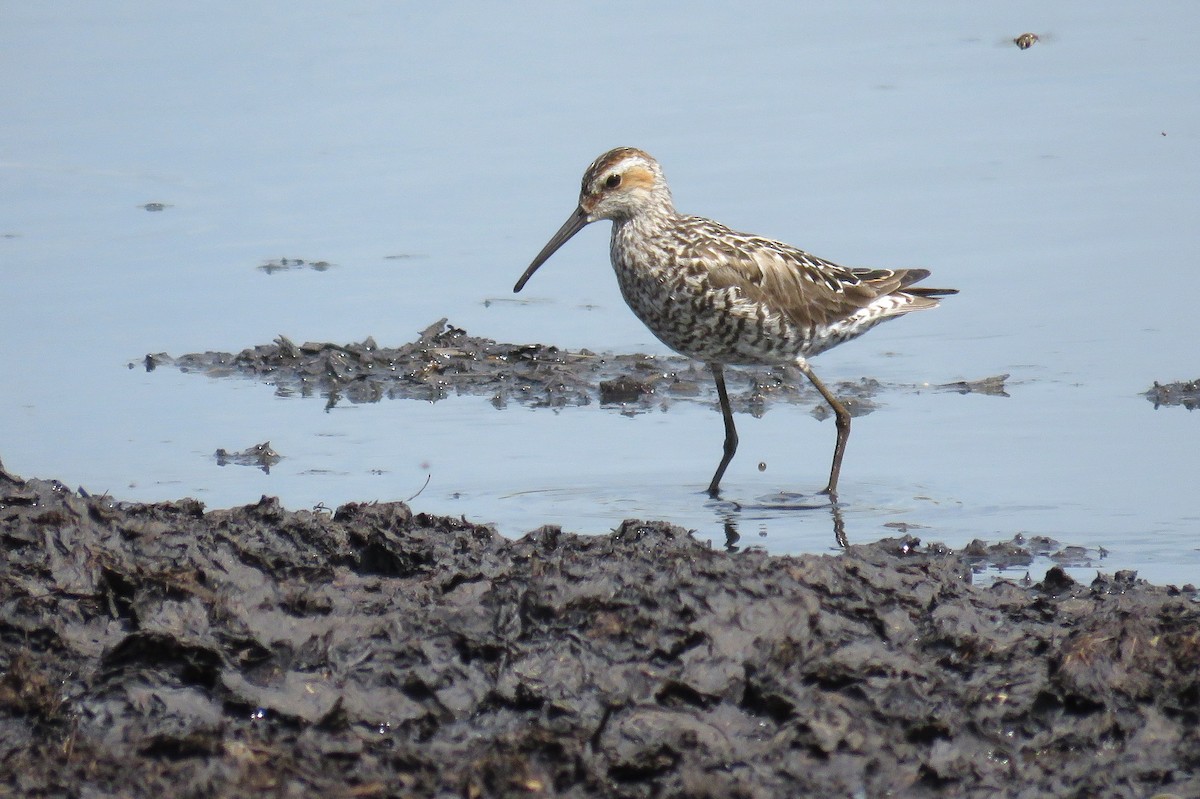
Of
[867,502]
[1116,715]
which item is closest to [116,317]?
[867,502]

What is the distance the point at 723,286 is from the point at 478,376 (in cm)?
166

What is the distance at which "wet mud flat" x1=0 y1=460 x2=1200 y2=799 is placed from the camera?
485 centimetres

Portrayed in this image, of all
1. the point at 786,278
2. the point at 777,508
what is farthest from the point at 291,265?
the point at 777,508

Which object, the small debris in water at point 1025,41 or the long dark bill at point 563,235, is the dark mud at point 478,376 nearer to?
the long dark bill at point 563,235

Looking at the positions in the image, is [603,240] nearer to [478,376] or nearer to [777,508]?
[478,376]

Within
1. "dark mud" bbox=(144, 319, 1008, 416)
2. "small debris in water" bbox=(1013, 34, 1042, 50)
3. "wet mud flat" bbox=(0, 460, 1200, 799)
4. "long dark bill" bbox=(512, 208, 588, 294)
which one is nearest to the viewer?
"wet mud flat" bbox=(0, 460, 1200, 799)

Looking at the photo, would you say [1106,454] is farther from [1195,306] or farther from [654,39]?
[654,39]

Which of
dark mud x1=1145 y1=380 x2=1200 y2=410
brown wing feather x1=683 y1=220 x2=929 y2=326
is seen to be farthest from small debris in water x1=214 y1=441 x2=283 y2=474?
dark mud x1=1145 y1=380 x2=1200 y2=410

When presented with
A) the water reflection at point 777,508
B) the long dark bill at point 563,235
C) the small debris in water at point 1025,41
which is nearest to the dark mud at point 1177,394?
the water reflection at point 777,508

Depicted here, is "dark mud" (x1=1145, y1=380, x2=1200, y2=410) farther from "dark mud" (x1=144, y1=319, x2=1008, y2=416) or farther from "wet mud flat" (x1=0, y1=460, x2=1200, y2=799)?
"wet mud flat" (x1=0, y1=460, x2=1200, y2=799)

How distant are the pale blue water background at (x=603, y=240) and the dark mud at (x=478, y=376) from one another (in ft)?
0.42

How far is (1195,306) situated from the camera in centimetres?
1067

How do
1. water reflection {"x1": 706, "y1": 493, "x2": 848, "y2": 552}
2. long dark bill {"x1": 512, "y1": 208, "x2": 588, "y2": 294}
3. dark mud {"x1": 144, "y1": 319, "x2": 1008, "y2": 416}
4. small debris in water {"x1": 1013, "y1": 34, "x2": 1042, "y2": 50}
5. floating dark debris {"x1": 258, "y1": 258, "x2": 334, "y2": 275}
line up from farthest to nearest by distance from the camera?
1. small debris in water {"x1": 1013, "y1": 34, "x2": 1042, "y2": 50}
2. floating dark debris {"x1": 258, "y1": 258, "x2": 334, "y2": 275}
3. dark mud {"x1": 144, "y1": 319, "x2": 1008, "y2": 416}
4. long dark bill {"x1": 512, "y1": 208, "x2": 588, "y2": 294}
5. water reflection {"x1": 706, "y1": 493, "x2": 848, "y2": 552}

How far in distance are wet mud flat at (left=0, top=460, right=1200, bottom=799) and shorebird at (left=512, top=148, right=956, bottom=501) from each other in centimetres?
319
